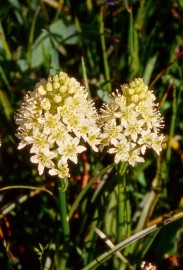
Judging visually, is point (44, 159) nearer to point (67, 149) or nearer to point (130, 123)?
point (67, 149)

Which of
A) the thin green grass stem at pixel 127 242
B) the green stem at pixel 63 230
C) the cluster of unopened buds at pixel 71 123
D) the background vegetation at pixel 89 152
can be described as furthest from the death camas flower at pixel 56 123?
the thin green grass stem at pixel 127 242

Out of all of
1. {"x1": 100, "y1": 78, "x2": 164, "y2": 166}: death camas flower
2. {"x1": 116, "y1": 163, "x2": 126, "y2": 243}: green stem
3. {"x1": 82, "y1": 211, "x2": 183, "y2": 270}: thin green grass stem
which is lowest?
{"x1": 82, "y1": 211, "x2": 183, "y2": 270}: thin green grass stem

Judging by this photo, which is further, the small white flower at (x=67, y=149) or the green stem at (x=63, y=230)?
the green stem at (x=63, y=230)

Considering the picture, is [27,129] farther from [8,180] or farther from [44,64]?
[44,64]

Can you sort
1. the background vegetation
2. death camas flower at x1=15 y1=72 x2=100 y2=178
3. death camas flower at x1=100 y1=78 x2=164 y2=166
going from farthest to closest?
the background vegetation
death camas flower at x1=100 y1=78 x2=164 y2=166
death camas flower at x1=15 y1=72 x2=100 y2=178

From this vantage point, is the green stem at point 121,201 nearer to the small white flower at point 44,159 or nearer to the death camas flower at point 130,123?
the death camas flower at point 130,123

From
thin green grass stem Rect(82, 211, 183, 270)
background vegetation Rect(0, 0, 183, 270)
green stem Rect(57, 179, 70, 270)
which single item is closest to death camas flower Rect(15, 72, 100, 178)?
green stem Rect(57, 179, 70, 270)

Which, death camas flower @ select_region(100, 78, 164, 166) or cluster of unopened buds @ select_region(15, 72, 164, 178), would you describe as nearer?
cluster of unopened buds @ select_region(15, 72, 164, 178)

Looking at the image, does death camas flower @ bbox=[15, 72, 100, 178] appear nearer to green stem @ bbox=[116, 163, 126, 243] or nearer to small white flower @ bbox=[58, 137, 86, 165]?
small white flower @ bbox=[58, 137, 86, 165]
